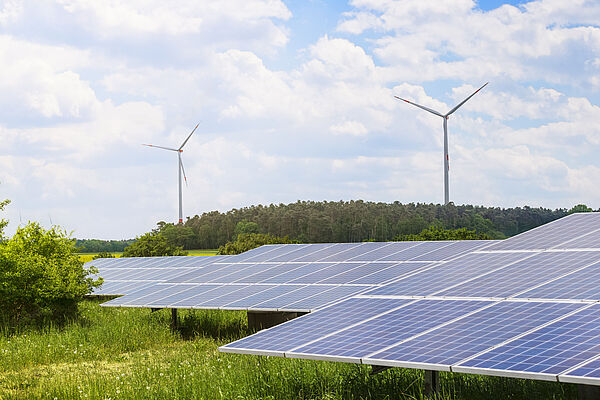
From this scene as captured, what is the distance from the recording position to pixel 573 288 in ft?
43.2

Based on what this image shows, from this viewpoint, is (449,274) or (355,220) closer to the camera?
(449,274)

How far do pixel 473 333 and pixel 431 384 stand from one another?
120 cm

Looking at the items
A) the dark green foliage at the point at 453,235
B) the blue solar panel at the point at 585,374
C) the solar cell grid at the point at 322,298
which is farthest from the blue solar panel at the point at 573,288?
the dark green foliage at the point at 453,235

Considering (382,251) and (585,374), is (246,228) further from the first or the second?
(585,374)

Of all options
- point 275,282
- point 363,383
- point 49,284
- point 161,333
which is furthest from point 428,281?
point 49,284

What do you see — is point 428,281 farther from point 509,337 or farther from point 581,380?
point 581,380

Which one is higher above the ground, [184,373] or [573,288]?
[573,288]

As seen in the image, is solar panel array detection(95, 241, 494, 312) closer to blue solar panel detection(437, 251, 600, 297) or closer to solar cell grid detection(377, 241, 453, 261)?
solar cell grid detection(377, 241, 453, 261)

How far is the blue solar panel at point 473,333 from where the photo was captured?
1045cm

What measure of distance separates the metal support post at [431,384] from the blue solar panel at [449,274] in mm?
3020

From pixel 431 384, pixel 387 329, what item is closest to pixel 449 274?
pixel 387 329

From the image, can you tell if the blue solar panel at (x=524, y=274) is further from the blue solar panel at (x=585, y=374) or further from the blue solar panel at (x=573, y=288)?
the blue solar panel at (x=585, y=374)

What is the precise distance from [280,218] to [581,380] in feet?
246

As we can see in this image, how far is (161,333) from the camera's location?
76.6 ft
